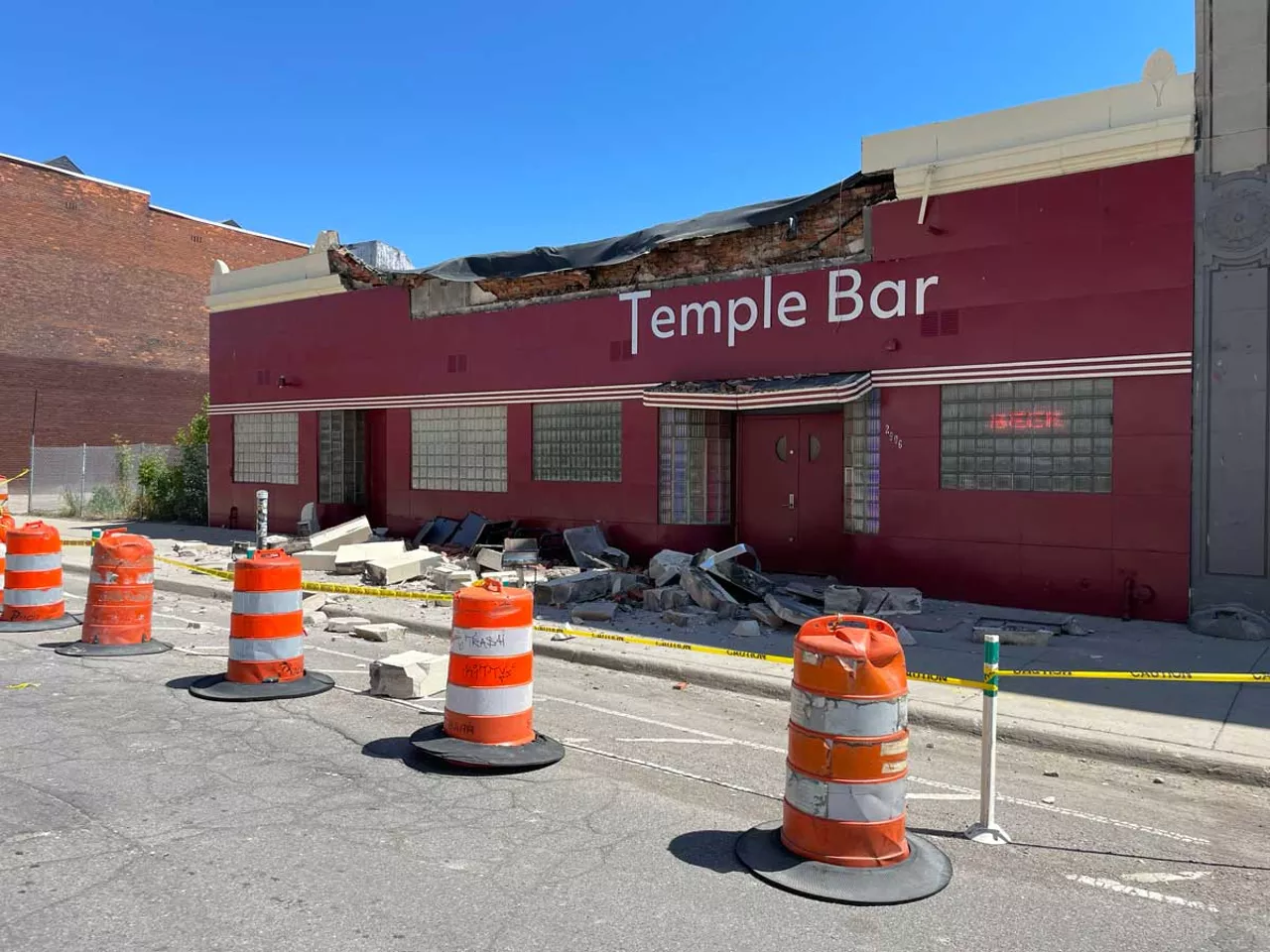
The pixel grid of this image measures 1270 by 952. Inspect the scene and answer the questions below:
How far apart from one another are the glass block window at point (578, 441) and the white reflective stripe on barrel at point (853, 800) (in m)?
11.2

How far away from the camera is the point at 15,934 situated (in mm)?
3686

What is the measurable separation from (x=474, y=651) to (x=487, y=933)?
235 cm

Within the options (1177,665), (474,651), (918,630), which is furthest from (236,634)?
(1177,665)

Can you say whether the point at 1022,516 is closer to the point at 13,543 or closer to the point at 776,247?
the point at 776,247

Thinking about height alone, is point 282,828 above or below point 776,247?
below

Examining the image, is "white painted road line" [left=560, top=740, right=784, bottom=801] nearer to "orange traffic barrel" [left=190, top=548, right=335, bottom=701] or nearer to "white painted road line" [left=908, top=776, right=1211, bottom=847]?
"white painted road line" [left=908, top=776, right=1211, bottom=847]

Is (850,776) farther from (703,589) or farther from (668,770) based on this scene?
(703,589)

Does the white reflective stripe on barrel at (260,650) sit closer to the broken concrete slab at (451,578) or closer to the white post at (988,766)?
the broken concrete slab at (451,578)

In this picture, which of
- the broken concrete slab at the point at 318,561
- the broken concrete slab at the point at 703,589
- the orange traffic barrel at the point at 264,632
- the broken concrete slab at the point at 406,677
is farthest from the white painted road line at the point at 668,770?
the broken concrete slab at the point at 318,561

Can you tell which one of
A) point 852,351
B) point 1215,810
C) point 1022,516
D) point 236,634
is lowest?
point 1215,810

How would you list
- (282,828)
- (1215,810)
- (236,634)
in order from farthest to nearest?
(236,634) < (1215,810) < (282,828)

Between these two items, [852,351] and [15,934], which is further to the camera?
[852,351]

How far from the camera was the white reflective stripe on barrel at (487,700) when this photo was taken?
19.8 ft

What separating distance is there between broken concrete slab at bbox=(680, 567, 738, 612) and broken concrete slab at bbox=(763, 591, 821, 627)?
0.55 m
